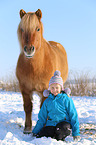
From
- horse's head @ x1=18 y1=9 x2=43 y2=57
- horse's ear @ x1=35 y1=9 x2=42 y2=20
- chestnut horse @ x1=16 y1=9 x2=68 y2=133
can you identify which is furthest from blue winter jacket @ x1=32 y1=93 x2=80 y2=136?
horse's ear @ x1=35 y1=9 x2=42 y2=20

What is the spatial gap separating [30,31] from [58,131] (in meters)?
1.66

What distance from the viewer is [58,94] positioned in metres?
2.59

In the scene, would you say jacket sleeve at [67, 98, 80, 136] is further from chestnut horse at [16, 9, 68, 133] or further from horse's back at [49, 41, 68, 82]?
horse's back at [49, 41, 68, 82]

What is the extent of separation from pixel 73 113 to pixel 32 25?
5.27ft

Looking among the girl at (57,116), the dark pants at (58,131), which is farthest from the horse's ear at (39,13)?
the dark pants at (58,131)

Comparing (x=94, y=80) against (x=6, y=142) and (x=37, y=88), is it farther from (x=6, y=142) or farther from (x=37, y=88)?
(x=6, y=142)

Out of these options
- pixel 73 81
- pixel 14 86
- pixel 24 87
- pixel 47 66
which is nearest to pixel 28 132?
pixel 24 87

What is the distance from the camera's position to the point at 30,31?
2.81 m

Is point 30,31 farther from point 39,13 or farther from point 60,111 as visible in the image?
point 60,111

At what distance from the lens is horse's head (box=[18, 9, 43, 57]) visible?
271cm

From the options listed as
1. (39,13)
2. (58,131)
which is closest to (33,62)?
(39,13)

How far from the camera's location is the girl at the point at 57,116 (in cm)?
245

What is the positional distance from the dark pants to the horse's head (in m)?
1.18

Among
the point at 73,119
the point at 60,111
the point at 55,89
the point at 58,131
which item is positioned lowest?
the point at 58,131
